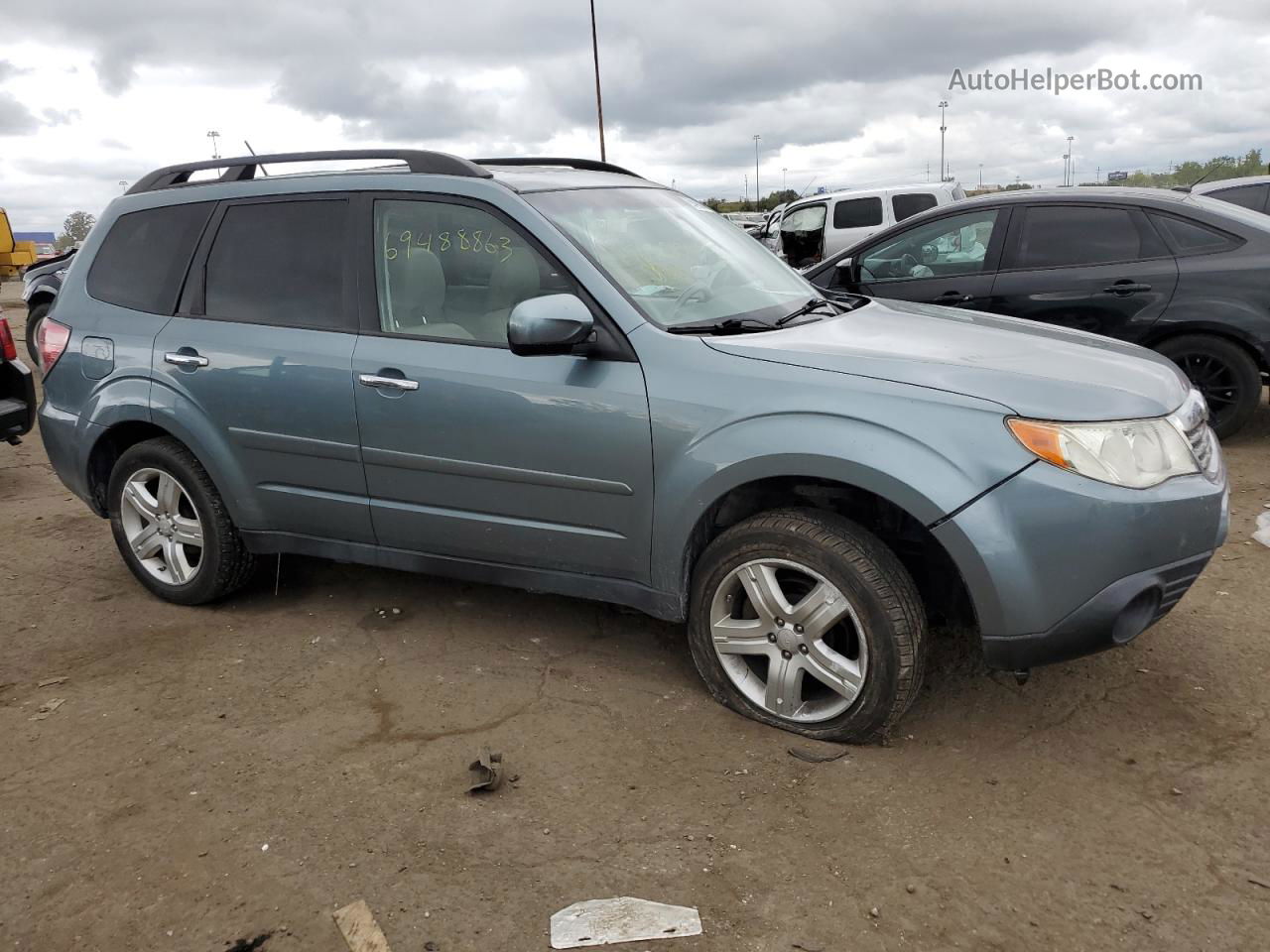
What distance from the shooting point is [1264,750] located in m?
3.07

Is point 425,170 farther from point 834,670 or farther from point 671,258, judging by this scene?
point 834,670

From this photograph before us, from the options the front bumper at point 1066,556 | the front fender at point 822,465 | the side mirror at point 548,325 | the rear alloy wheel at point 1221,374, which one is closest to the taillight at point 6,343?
the side mirror at point 548,325

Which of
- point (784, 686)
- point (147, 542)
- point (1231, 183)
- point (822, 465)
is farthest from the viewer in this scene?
point (1231, 183)

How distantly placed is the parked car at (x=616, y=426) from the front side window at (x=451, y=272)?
0.04ft

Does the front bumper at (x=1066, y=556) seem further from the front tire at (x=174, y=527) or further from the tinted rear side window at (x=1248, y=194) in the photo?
the tinted rear side window at (x=1248, y=194)

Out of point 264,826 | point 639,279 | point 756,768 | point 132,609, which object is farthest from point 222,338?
point 756,768

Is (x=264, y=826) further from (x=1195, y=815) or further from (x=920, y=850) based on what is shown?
(x=1195, y=815)

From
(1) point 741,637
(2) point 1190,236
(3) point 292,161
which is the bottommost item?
(1) point 741,637

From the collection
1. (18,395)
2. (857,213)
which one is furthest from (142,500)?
(857,213)

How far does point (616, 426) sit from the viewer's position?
129 inches

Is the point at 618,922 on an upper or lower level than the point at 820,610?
lower

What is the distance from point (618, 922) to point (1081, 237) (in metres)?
5.69

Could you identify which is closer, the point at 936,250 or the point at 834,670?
the point at 834,670

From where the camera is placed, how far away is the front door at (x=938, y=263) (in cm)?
683
